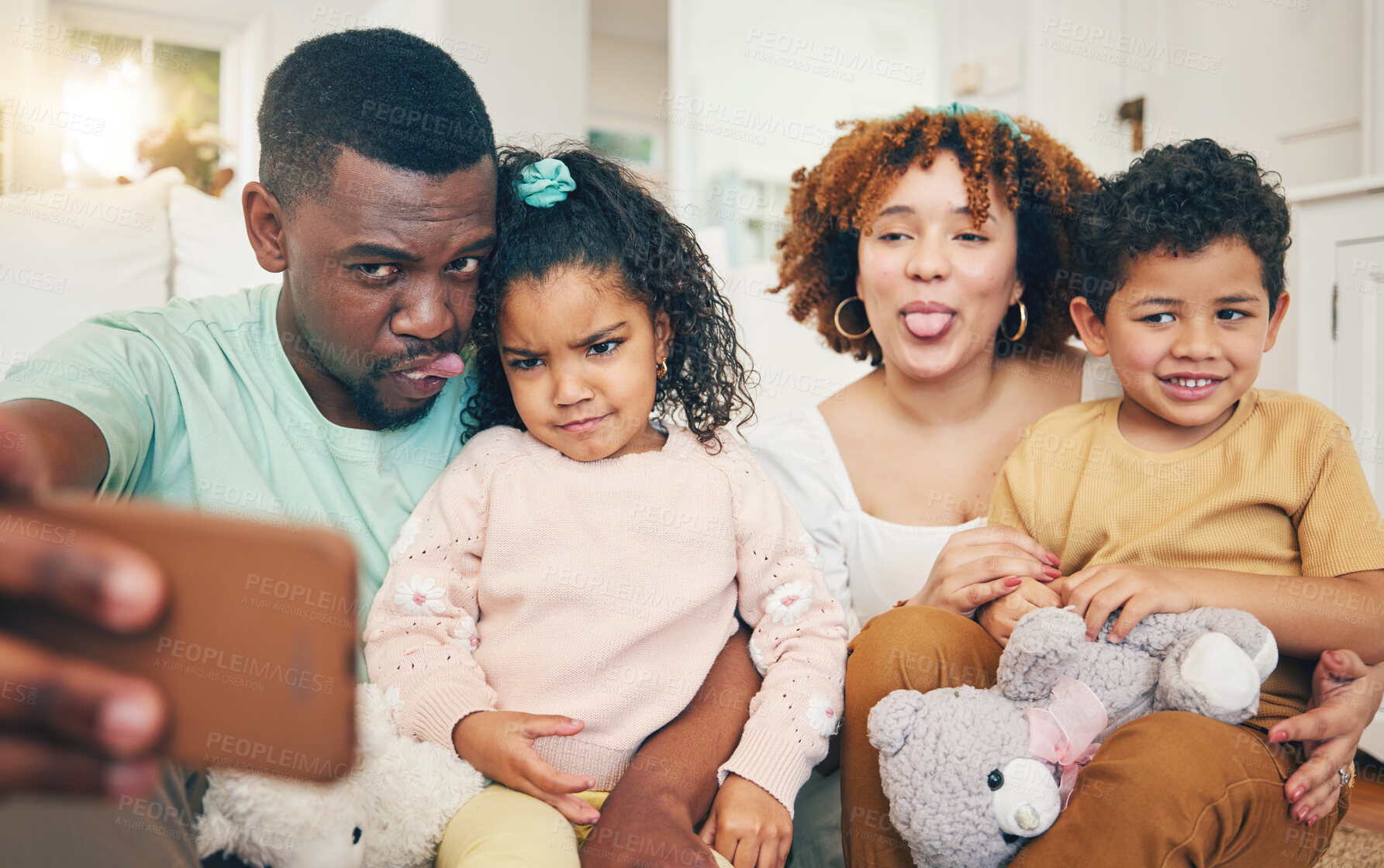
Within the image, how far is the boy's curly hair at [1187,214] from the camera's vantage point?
113 cm

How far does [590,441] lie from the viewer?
112cm

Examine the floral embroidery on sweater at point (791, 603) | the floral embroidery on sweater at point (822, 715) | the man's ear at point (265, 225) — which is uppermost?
the man's ear at point (265, 225)

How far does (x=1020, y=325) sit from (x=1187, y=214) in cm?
41

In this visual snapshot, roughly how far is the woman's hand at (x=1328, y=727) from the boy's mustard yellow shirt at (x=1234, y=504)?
2.2 inches

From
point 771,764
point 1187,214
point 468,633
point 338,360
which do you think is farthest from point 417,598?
point 1187,214

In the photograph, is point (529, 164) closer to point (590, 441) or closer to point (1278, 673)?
point (590, 441)

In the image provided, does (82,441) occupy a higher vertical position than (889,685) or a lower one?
higher

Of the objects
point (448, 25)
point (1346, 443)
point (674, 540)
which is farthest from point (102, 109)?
point (1346, 443)

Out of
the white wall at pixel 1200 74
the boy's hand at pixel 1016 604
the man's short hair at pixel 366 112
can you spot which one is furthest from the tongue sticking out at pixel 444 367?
the white wall at pixel 1200 74

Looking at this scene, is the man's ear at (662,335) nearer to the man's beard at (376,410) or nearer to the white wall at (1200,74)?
the man's beard at (376,410)

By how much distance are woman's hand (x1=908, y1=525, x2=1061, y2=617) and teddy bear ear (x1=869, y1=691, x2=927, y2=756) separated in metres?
0.22

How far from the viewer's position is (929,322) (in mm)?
1377

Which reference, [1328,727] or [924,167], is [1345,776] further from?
[924,167]

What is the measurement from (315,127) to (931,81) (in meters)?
4.84
